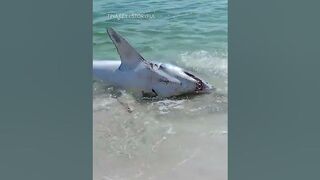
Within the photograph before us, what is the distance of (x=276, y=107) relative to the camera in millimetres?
4066

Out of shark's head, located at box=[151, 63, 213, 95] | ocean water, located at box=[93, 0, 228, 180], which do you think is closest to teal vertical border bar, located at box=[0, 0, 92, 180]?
ocean water, located at box=[93, 0, 228, 180]

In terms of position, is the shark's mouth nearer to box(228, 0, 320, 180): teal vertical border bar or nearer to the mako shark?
the mako shark

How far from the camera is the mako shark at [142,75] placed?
4105 millimetres

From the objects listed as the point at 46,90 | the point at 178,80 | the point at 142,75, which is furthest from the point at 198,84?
the point at 46,90

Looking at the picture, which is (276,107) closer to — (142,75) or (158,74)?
(158,74)

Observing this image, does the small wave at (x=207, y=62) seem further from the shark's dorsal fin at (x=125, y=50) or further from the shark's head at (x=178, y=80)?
the shark's dorsal fin at (x=125, y=50)

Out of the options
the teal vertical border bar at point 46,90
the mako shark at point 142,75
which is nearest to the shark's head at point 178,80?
the mako shark at point 142,75

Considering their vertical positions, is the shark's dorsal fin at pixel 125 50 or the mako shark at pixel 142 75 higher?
the shark's dorsal fin at pixel 125 50

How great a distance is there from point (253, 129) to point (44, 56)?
1.72 meters

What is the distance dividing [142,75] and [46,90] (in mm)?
762

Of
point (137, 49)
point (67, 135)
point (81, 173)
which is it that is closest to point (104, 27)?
point (137, 49)

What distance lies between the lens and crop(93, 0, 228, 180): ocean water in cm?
404

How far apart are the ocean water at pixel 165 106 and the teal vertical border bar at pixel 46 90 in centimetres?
12

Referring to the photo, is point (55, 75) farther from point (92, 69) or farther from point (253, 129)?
point (253, 129)
